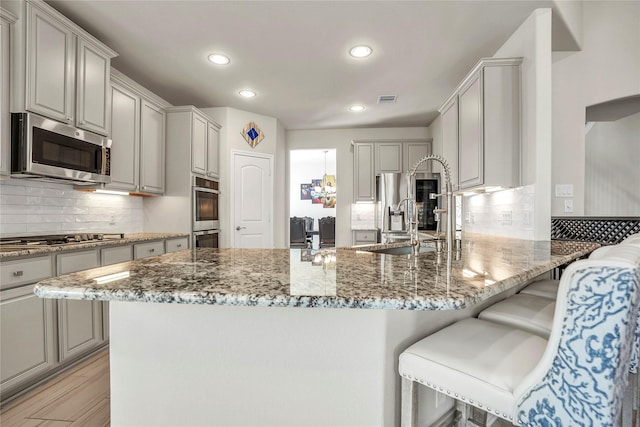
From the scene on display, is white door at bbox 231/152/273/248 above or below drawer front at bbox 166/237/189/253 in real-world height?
above

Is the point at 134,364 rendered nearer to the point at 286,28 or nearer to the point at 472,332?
the point at 472,332

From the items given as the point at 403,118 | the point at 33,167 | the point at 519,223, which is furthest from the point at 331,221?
the point at 33,167

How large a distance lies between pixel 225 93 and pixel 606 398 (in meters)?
4.19

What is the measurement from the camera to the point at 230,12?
2.38 m

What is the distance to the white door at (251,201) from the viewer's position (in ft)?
15.1

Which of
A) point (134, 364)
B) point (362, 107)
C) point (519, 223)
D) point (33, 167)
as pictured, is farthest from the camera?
point (362, 107)

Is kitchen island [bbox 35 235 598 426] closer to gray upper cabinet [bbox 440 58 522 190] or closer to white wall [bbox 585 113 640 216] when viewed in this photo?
gray upper cabinet [bbox 440 58 522 190]

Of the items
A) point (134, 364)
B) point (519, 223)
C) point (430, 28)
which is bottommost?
point (134, 364)

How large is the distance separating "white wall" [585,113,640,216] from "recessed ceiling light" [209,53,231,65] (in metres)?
3.89

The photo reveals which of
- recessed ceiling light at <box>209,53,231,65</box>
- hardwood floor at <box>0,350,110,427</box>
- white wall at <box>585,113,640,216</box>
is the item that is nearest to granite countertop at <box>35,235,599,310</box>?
hardwood floor at <box>0,350,110,427</box>

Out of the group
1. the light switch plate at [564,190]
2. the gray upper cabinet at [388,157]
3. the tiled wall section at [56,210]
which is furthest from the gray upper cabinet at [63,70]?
the light switch plate at [564,190]

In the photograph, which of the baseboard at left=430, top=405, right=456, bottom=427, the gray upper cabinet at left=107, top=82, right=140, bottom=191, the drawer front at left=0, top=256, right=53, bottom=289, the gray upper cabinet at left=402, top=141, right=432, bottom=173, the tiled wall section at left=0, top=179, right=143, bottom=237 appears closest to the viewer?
the baseboard at left=430, top=405, right=456, bottom=427

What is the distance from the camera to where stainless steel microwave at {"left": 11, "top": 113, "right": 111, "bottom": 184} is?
2.01 m

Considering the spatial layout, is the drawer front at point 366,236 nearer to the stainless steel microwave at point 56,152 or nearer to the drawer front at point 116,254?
the drawer front at point 116,254
